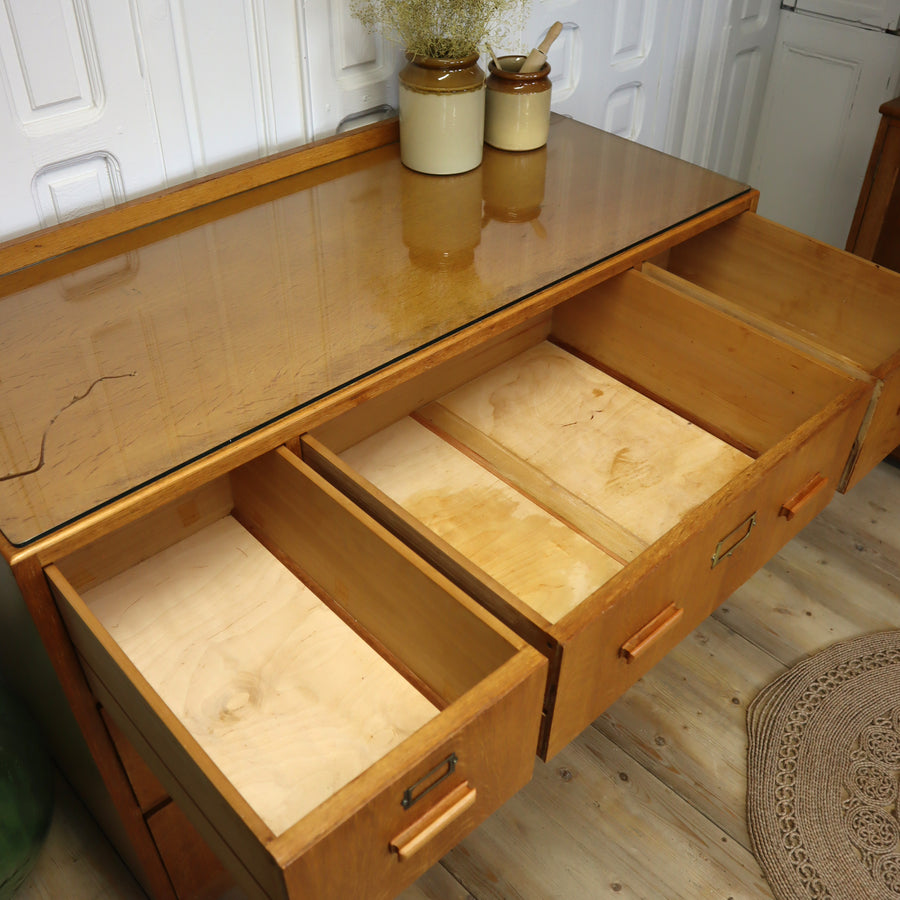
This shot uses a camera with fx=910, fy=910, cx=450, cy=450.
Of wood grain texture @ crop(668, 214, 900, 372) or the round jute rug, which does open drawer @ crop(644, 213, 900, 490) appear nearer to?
wood grain texture @ crop(668, 214, 900, 372)

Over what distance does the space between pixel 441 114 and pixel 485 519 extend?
0.52 m

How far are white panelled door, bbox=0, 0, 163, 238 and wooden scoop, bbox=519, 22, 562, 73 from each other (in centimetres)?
51

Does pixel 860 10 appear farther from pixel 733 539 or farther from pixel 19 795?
pixel 19 795

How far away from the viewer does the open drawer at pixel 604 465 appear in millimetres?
836

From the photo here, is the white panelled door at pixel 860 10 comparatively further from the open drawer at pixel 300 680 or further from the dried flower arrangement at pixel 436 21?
the open drawer at pixel 300 680

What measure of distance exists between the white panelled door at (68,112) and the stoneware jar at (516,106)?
0.47m

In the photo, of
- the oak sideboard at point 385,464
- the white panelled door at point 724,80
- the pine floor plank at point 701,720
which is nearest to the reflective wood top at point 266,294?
the oak sideboard at point 385,464

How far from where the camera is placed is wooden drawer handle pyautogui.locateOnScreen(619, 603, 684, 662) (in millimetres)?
844

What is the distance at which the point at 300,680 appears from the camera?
0.88 m

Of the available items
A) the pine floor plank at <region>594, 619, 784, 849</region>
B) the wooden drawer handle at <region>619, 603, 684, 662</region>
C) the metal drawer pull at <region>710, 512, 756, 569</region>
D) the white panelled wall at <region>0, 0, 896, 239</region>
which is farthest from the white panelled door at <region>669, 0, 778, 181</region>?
the wooden drawer handle at <region>619, 603, 684, 662</region>

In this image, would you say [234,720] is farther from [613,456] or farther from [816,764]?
[816,764]

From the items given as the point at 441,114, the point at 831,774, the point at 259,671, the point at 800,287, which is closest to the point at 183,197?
the point at 441,114

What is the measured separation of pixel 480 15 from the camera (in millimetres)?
1147

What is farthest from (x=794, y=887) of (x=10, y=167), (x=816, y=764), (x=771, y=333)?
(x=10, y=167)
